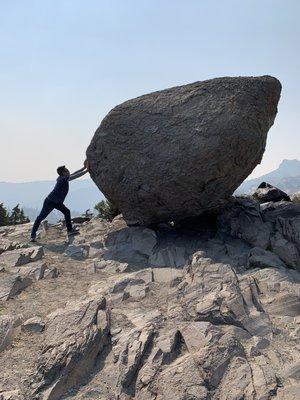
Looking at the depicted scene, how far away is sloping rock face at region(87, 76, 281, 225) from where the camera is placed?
14703 mm

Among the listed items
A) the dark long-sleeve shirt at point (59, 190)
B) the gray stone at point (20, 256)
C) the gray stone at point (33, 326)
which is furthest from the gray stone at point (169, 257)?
the gray stone at point (33, 326)

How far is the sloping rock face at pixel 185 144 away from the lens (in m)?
14.7

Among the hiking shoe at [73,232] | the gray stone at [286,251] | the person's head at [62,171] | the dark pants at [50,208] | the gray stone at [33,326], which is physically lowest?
the gray stone at [286,251]

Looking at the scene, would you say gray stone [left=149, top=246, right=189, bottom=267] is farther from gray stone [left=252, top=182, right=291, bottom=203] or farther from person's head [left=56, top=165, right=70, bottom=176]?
gray stone [left=252, top=182, right=291, bottom=203]

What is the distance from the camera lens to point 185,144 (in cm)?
1483

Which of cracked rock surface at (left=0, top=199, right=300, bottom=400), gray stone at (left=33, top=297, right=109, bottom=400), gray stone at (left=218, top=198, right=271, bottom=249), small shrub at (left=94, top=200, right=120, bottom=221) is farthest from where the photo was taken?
small shrub at (left=94, top=200, right=120, bottom=221)

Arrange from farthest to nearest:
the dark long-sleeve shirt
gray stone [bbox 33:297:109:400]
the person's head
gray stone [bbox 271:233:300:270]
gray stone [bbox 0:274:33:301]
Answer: the person's head < the dark long-sleeve shirt < gray stone [bbox 271:233:300:270] < gray stone [bbox 0:274:33:301] < gray stone [bbox 33:297:109:400]

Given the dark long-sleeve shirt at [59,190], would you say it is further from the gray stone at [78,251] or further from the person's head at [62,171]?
the gray stone at [78,251]

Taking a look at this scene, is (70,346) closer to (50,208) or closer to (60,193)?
(60,193)

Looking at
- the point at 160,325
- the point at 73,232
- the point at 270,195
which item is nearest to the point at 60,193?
the point at 73,232

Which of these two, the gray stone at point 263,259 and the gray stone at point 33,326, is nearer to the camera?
the gray stone at point 33,326

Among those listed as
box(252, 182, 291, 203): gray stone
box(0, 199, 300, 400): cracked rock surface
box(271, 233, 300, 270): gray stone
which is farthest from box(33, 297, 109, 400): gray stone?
box(252, 182, 291, 203): gray stone

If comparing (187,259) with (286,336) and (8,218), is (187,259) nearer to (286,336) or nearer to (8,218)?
(286,336)

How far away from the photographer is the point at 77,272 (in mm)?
14375
